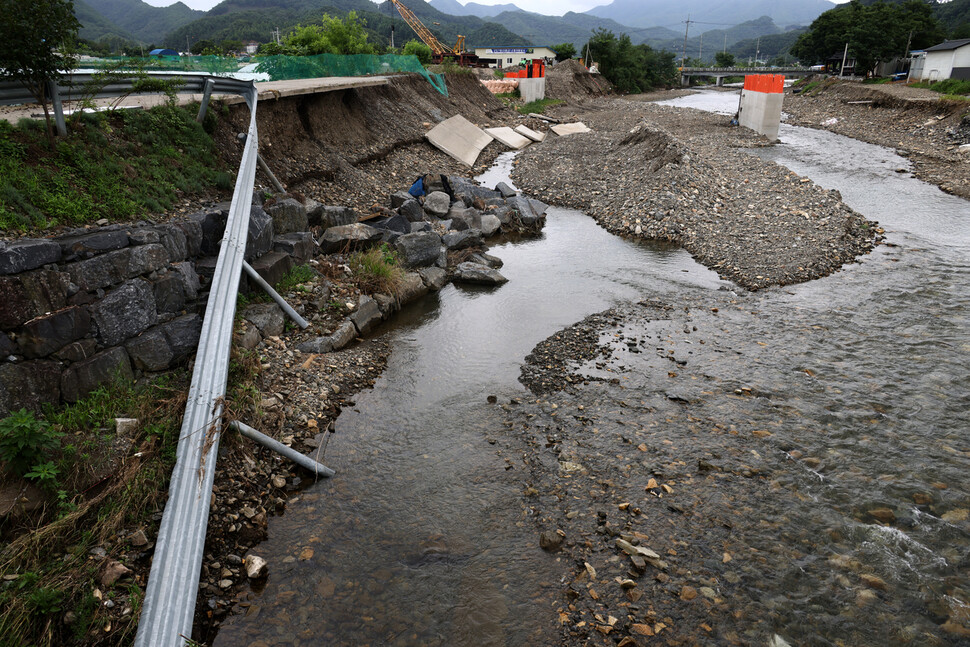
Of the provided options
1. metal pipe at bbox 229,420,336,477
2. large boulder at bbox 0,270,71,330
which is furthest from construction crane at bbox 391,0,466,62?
metal pipe at bbox 229,420,336,477

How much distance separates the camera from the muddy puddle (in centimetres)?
494

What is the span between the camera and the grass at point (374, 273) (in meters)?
11.2

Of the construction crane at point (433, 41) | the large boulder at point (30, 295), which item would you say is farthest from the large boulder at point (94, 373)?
the construction crane at point (433, 41)

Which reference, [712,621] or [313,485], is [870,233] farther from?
[313,485]

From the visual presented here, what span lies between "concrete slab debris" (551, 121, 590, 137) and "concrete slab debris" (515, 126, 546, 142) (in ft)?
4.17

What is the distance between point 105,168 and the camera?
8.26 m

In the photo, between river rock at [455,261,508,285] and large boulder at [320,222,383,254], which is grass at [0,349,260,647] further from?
river rock at [455,261,508,285]

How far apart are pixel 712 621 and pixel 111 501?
5591mm

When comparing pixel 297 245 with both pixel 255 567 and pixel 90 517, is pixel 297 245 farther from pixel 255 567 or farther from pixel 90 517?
pixel 255 567

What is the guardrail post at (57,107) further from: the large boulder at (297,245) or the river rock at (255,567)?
the river rock at (255,567)

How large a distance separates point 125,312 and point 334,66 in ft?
79.3

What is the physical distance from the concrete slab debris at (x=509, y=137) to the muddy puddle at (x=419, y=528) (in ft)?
76.0

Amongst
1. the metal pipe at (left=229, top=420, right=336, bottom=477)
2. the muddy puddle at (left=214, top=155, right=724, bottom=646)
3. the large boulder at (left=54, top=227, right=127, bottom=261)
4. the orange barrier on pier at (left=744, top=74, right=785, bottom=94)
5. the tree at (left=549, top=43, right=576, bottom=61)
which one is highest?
the tree at (left=549, top=43, right=576, bottom=61)

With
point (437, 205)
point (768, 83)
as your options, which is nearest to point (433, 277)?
point (437, 205)
